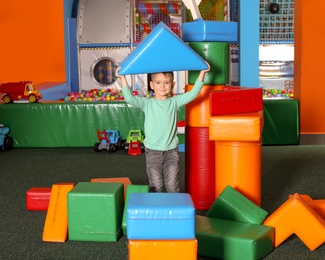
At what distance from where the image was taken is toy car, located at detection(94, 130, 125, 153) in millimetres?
6961

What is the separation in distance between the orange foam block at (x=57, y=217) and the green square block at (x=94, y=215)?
8cm

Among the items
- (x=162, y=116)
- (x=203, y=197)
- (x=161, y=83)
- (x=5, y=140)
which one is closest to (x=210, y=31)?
(x=161, y=83)

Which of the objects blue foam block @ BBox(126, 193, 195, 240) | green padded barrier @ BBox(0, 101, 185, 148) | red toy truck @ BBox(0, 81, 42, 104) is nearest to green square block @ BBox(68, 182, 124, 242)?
blue foam block @ BBox(126, 193, 195, 240)

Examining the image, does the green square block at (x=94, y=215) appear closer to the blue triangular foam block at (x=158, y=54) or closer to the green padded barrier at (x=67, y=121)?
the blue triangular foam block at (x=158, y=54)

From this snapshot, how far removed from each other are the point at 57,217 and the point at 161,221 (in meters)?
1.27

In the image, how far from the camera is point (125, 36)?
10805 mm

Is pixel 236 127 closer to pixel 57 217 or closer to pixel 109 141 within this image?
pixel 57 217

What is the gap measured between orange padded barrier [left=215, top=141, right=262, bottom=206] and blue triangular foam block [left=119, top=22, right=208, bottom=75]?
0.67m

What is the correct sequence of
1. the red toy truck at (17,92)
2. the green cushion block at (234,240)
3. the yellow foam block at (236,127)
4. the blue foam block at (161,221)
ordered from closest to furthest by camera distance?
1. the blue foam block at (161,221)
2. the green cushion block at (234,240)
3. the yellow foam block at (236,127)
4. the red toy truck at (17,92)

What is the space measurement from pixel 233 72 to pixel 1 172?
6175 millimetres

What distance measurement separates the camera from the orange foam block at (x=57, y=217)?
12.1 ft

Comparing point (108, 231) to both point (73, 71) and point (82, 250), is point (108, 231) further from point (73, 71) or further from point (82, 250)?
point (73, 71)

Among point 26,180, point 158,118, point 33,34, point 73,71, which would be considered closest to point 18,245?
point 158,118

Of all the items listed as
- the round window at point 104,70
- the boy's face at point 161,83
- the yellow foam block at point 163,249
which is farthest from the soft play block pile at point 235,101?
the round window at point 104,70
